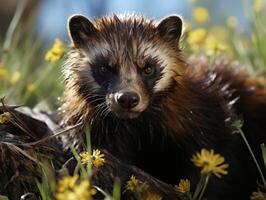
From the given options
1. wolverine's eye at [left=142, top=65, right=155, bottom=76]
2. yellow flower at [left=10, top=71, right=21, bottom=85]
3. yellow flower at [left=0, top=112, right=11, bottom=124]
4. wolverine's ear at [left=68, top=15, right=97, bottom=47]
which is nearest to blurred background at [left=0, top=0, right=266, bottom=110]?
yellow flower at [left=10, top=71, right=21, bottom=85]

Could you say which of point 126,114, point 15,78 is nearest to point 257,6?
point 15,78

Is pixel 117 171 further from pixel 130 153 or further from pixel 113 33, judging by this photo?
pixel 113 33

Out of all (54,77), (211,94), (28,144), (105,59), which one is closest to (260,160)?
(211,94)

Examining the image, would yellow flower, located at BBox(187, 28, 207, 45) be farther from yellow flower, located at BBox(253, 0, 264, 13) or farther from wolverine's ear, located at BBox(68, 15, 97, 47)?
wolverine's ear, located at BBox(68, 15, 97, 47)

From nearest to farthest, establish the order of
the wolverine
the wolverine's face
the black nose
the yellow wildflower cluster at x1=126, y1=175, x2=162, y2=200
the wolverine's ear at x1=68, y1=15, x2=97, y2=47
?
the yellow wildflower cluster at x1=126, y1=175, x2=162, y2=200 → the black nose → the wolverine's face → the wolverine → the wolverine's ear at x1=68, y1=15, x2=97, y2=47

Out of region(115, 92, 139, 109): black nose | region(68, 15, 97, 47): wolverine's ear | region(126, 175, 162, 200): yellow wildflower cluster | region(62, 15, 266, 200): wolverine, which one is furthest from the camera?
region(68, 15, 97, 47): wolverine's ear

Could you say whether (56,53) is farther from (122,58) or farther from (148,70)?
(148,70)

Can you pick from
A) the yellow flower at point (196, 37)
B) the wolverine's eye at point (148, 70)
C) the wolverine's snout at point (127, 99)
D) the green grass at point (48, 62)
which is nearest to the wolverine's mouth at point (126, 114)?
the wolverine's snout at point (127, 99)
